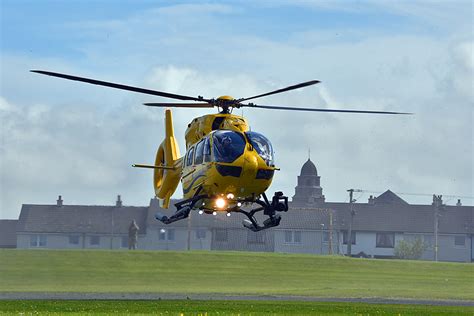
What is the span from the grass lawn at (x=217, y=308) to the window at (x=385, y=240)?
118865 millimetres

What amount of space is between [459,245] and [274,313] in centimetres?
13242

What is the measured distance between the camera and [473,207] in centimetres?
19638

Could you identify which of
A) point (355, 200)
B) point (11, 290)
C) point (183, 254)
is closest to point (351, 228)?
point (355, 200)

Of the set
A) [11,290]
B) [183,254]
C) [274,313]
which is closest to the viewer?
[274,313]

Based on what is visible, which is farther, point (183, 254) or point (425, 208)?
point (425, 208)

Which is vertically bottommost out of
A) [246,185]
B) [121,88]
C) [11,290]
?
[11,290]

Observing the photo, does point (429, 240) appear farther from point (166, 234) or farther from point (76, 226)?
point (76, 226)

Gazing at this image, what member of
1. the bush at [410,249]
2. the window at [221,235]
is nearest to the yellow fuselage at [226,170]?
the window at [221,235]

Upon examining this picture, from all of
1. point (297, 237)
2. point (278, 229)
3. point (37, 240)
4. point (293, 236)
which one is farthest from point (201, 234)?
point (37, 240)

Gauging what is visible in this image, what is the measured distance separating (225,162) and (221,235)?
4811 inches

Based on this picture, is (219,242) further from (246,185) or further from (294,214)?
(246,185)

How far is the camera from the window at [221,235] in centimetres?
16741

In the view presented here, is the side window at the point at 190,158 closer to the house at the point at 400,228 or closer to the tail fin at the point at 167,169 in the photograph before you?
the tail fin at the point at 167,169

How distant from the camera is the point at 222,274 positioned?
322 feet
